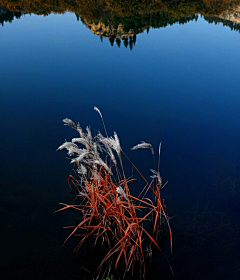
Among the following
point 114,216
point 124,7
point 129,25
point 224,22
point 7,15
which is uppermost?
point 124,7

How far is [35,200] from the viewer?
282 inches

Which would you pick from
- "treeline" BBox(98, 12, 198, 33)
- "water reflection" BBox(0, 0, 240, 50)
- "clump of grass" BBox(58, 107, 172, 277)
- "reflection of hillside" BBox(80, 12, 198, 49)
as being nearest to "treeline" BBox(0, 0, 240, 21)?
"water reflection" BBox(0, 0, 240, 50)

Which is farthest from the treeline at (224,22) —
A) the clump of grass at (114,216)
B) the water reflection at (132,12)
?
the clump of grass at (114,216)

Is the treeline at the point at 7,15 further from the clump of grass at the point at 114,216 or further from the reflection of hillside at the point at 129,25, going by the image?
the clump of grass at the point at 114,216

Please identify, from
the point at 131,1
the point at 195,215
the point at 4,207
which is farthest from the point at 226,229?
the point at 131,1

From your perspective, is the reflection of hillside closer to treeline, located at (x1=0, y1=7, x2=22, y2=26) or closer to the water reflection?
the water reflection

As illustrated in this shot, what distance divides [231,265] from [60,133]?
6.34 meters

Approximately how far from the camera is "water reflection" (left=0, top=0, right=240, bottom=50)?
864 inches

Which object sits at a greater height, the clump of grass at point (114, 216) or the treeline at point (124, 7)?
the treeline at point (124, 7)

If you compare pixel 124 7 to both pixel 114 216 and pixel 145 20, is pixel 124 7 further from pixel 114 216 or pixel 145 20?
pixel 114 216

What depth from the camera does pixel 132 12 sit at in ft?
86.5

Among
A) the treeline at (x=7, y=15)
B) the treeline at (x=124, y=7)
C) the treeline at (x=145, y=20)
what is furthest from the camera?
the treeline at (x=124, y=7)

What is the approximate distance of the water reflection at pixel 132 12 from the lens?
72.0 ft

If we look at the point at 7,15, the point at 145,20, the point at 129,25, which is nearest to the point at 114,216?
the point at 129,25
